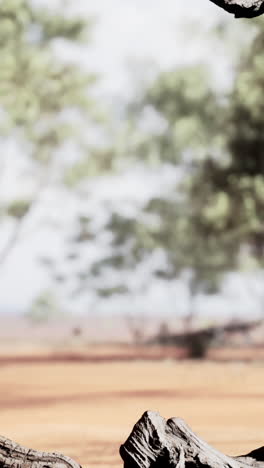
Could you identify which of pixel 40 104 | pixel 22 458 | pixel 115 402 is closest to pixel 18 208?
pixel 40 104

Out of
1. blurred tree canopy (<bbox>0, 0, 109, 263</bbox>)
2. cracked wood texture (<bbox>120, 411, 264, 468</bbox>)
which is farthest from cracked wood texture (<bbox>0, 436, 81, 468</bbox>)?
blurred tree canopy (<bbox>0, 0, 109, 263</bbox>)

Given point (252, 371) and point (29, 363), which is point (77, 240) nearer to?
point (29, 363)

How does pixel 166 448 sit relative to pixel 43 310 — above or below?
below

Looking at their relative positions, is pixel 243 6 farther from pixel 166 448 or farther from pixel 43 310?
pixel 43 310

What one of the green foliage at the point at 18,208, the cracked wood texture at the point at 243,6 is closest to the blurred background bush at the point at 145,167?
the green foliage at the point at 18,208

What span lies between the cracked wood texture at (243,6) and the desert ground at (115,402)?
196cm

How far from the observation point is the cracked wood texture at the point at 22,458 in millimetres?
1888

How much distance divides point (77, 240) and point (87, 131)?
143 cm

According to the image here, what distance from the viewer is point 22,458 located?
6.22 ft

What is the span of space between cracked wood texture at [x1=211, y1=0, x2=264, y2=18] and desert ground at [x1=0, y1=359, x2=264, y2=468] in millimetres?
1963

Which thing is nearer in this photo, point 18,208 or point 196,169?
point 18,208

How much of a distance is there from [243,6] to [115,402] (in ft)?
18.8

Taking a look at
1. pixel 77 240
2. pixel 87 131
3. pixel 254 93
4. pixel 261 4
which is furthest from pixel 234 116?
pixel 261 4

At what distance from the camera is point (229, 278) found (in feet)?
35.5
